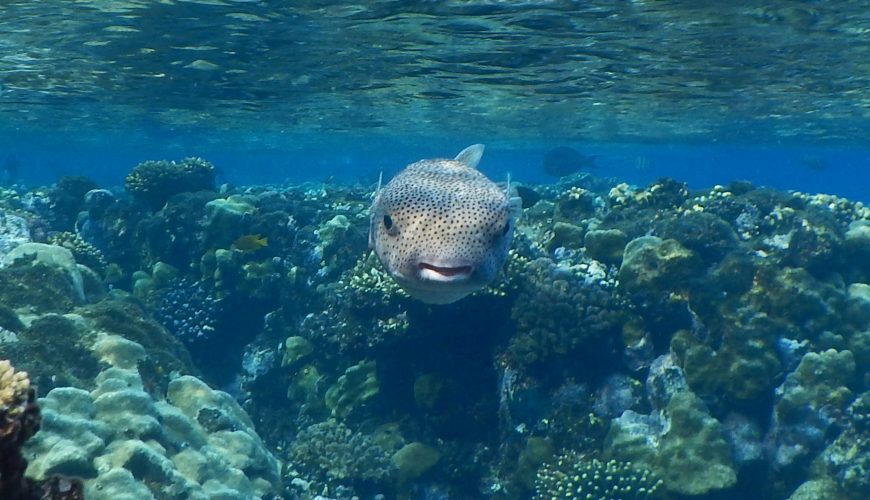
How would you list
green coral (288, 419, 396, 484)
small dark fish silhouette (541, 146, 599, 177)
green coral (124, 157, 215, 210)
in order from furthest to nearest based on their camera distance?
small dark fish silhouette (541, 146, 599, 177) → green coral (124, 157, 215, 210) → green coral (288, 419, 396, 484)

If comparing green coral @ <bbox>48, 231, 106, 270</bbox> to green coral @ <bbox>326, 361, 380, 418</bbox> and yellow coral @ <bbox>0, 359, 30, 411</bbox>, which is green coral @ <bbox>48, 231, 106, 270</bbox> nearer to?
green coral @ <bbox>326, 361, 380, 418</bbox>

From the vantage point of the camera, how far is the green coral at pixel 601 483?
830 centimetres

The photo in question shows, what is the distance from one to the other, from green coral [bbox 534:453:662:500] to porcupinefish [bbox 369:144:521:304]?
15.5 ft

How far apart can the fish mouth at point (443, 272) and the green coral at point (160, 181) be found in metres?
14.7

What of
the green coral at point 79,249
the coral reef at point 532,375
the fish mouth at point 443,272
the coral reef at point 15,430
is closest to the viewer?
the coral reef at point 15,430

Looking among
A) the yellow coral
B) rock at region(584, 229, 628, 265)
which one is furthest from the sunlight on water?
the yellow coral

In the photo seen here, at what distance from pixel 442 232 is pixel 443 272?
35 cm

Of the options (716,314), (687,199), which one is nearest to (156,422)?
(716,314)

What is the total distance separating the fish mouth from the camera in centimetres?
432

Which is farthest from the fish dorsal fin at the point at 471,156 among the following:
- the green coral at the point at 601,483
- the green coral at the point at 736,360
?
the green coral at the point at 736,360

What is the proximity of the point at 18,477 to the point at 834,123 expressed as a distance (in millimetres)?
42057

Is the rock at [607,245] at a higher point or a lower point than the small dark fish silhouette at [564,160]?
higher

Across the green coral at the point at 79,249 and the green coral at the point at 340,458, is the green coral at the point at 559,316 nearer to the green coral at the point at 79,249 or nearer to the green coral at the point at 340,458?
the green coral at the point at 340,458

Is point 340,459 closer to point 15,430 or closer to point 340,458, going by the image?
point 340,458
